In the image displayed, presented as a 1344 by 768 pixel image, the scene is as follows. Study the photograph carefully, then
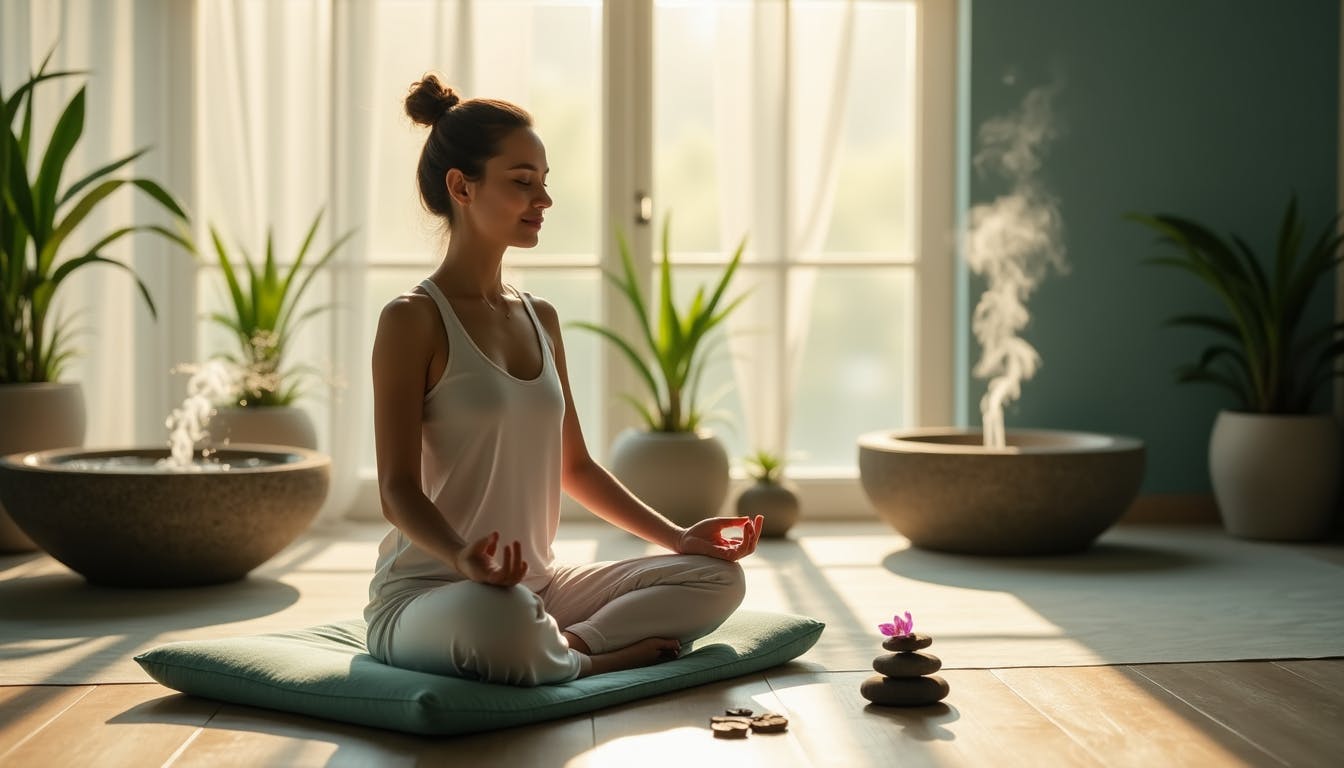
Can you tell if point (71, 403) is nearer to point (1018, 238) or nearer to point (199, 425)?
point (199, 425)

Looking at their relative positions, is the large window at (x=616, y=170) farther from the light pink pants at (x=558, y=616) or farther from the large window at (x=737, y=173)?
the light pink pants at (x=558, y=616)

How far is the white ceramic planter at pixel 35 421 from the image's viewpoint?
396cm

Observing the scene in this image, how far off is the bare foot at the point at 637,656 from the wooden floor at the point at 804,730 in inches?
4.1

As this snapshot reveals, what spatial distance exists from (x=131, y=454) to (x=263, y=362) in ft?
2.17

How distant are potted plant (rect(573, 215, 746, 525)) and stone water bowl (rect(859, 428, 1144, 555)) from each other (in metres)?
0.55

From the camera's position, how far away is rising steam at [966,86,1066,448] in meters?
4.86

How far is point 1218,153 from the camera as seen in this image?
488 centimetres

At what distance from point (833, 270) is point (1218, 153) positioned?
128cm

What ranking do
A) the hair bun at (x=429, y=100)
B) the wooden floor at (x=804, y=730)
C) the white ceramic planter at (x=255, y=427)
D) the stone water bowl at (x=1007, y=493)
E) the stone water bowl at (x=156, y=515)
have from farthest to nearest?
the white ceramic planter at (x=255, y=427) → the stone water bowl at (x=1007, y=493) → the stone water bowl at (x=156, y=515) → the hair bun at (x=429, y=100) → the wooden floor at (x=804, y=730)

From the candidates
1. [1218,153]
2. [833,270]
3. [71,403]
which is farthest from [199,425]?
[1218,153]

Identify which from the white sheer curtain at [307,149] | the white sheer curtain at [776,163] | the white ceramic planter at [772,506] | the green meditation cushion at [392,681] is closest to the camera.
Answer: the green meditation cushion at [392,681]

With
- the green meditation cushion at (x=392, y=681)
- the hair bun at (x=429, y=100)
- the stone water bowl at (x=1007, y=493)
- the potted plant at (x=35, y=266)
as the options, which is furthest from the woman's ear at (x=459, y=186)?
the stone water bowl at (x=1007, y=493)

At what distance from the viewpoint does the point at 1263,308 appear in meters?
4.52

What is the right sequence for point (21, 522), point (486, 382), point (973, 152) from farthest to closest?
point (973, 152)
point (21, 522)
point (486, 382)
